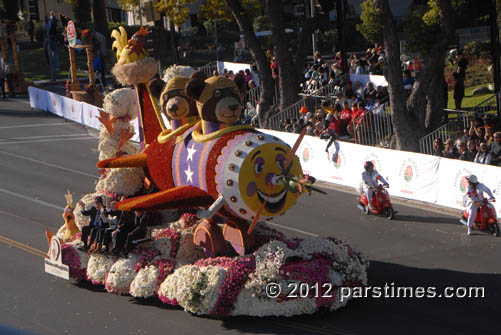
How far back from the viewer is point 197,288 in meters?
14.3

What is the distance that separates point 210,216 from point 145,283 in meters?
1.95

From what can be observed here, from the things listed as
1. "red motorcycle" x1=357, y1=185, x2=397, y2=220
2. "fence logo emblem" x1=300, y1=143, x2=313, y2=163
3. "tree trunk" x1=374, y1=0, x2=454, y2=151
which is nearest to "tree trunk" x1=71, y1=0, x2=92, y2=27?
"fence logo emblem" x1=300, y1=143, x2=313, y2=163

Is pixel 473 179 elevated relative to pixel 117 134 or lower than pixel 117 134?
lower

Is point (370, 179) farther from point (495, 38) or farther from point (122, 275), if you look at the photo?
point (122, 275)

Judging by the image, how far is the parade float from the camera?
46.6ft

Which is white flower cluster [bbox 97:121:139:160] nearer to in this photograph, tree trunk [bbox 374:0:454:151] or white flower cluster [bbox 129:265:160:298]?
white flower cluster [bbox 129:265:160:298]

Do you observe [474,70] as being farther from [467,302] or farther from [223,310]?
[223,310]

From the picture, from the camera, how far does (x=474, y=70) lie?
3478 centimetres

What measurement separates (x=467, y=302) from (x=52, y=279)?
8.90 metres

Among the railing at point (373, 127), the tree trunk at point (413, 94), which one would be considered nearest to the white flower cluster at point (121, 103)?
the tree trunk at point (413, 94)

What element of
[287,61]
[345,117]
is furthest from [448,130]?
[287,61]

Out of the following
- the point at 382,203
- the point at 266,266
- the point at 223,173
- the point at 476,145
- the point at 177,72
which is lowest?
the point at 382,203

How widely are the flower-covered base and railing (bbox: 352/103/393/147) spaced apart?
11.6m

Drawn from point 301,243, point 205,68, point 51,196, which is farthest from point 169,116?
point 205,68
